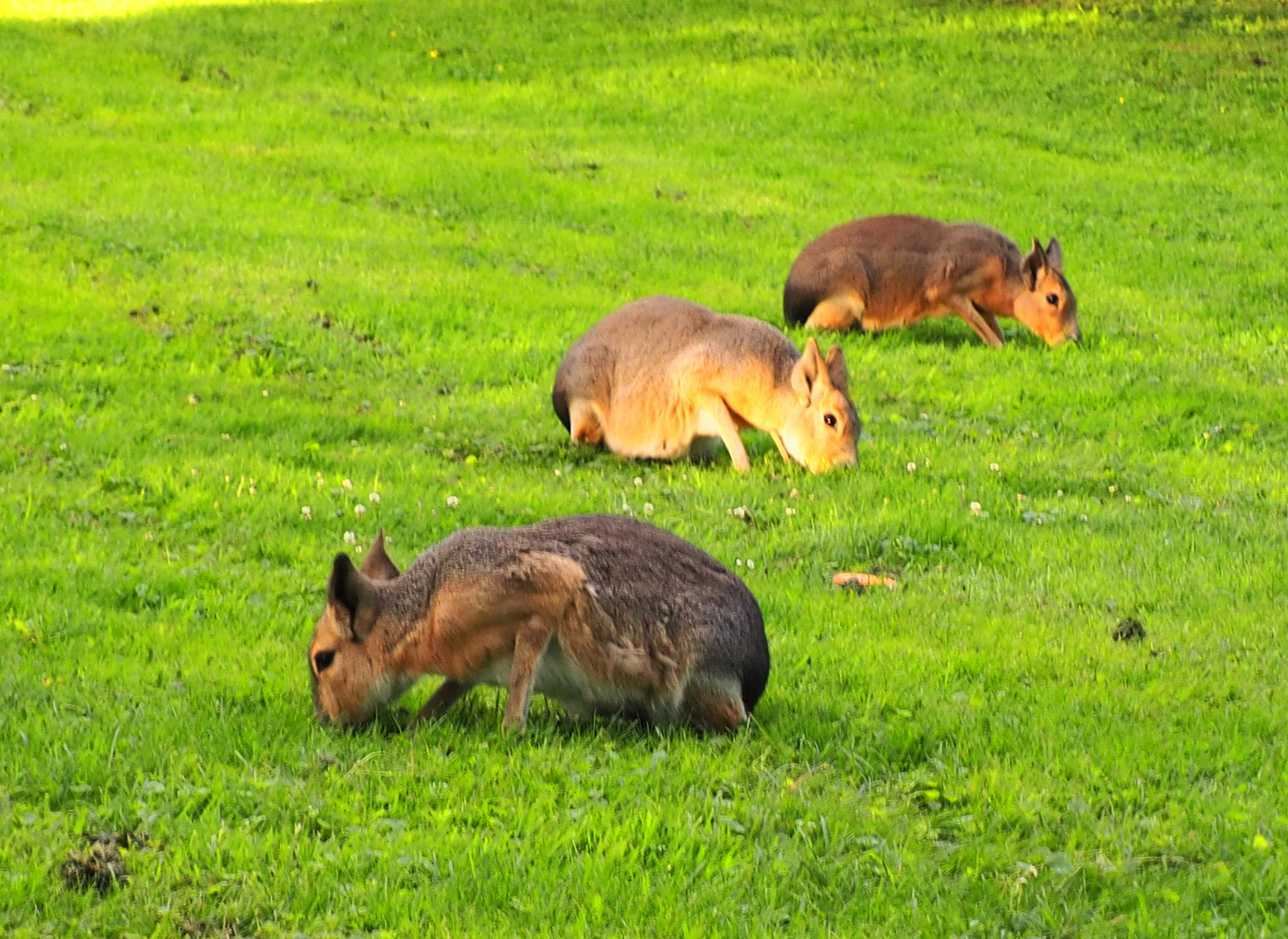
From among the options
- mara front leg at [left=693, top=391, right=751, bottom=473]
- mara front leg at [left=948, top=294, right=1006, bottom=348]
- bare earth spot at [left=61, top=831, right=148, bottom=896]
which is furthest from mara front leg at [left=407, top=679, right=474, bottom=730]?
mara front leg at [left=948, top=294, right=1006, bottom=348]

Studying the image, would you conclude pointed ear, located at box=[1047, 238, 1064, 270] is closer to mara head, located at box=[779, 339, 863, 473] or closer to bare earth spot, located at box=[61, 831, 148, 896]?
mara head, located at box=[779, 339, 863, 473]

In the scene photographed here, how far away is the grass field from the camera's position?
16.0 feet

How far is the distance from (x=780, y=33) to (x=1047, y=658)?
86.9 ft

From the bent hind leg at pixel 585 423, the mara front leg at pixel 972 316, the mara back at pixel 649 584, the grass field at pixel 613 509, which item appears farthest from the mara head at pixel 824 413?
the mara front leg at pixel 972 316

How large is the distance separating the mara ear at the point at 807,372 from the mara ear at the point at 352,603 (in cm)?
526

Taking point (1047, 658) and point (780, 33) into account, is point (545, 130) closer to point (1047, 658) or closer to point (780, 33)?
point (780, 33)

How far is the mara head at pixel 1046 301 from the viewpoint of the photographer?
15156mm

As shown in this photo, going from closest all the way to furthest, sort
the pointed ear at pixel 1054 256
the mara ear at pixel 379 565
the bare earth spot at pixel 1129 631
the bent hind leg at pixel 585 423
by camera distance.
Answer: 1. the mara ear at pixel 379 565
2. the bare earth spot at pixel 1129 631
3. the bent hind leg at pixel 585 423
4. the pointed ear at pixel 1054 256

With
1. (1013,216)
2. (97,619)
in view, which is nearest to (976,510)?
(97,619)

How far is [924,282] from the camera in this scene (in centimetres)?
1545

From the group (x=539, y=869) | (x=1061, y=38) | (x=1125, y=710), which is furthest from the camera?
(x=1061, y=38)

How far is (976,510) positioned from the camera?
384 inches

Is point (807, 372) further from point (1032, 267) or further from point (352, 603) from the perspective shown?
point (1032, 267)

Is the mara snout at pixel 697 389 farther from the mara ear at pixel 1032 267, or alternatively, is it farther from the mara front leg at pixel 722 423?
the mara ear at pixel 1032 267
